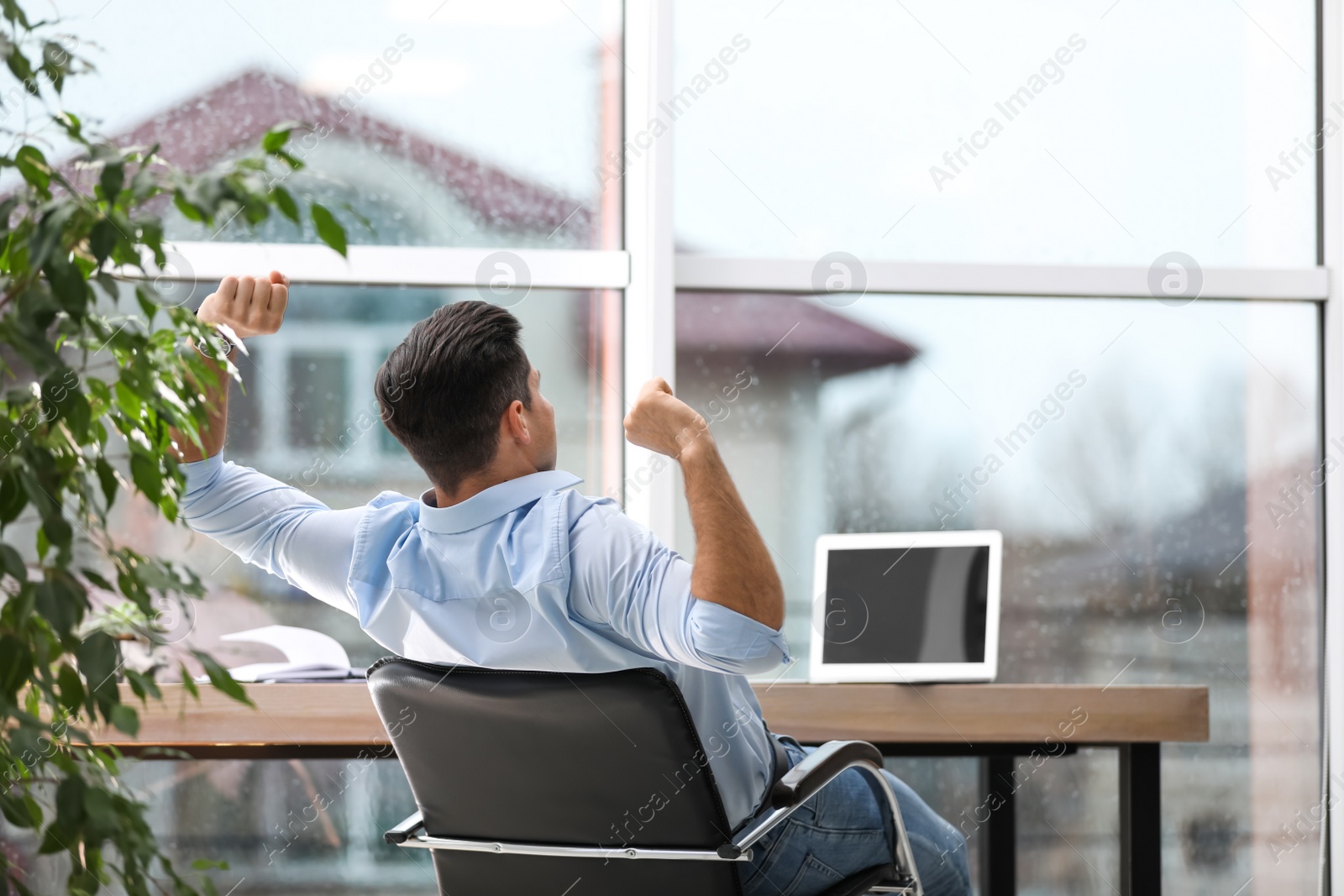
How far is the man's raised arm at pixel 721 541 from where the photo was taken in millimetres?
1171

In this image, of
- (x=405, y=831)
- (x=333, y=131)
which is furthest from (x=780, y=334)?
(x=405, y=831)

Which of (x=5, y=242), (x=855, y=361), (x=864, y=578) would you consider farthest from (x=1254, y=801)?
(x=5, y=242)

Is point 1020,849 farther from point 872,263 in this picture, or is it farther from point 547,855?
point 547,855

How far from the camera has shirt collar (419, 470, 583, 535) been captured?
1362 millimetres

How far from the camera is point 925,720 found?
6.72 feet

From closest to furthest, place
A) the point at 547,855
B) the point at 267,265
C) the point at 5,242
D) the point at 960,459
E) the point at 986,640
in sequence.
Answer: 1. the point at 5,242
2. the point at 547,855
3. the point at 986,640
4. the point at 267,265
5. the point at 960,459

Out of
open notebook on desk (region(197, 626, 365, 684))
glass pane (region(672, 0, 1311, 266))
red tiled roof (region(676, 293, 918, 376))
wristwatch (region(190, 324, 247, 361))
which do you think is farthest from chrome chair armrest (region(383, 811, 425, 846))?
glass pane (region(672, 0, 1311, 266))

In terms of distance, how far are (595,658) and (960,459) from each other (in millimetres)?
1773

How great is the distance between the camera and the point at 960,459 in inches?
113

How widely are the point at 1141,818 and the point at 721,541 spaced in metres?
1.39

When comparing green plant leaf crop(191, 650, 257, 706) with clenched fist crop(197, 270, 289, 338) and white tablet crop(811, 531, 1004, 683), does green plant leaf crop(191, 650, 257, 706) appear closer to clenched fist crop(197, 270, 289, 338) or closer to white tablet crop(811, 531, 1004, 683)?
clenched fist crop(197, 270, 289, 338)

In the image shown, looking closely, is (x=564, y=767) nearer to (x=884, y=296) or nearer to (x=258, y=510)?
(x=258, y=510)

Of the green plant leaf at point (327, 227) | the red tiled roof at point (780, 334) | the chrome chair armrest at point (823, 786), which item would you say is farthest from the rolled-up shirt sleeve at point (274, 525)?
the red tiled roof at point (780, 334)

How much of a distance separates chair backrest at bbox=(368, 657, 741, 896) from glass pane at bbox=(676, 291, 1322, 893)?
1.57 metres
